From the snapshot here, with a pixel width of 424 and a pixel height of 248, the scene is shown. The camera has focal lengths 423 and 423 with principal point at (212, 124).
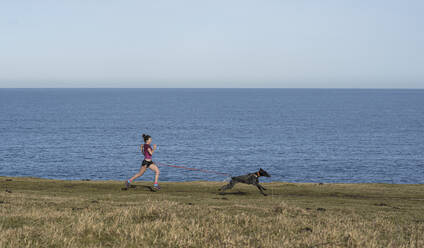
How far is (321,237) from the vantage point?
955 centimetres

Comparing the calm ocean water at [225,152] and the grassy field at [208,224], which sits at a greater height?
the grassy field at [208,224]

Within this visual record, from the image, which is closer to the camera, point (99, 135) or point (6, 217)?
point (6, 217)

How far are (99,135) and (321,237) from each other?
8836 centimetres

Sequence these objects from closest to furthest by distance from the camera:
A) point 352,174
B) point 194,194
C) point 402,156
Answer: point 194,194, point 352,174, point 402,156

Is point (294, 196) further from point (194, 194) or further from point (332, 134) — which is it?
point (332, 134)

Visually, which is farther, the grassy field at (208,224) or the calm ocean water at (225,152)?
the calm ocean water at (225,152)

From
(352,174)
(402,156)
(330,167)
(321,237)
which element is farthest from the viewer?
(402,156)

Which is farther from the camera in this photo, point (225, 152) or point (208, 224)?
point (225, 152)

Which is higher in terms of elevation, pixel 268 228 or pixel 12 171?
pixel 268 228

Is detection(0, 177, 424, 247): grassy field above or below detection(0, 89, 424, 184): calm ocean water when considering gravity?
above

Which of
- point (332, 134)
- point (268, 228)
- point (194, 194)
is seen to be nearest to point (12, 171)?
point (194, 194)

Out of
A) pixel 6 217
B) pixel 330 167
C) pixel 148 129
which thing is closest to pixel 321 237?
pixel 6 217

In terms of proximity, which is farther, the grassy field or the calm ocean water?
the calm ocean water

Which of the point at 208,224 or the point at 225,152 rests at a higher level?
the point at 208,224
